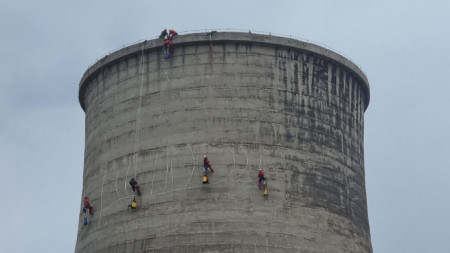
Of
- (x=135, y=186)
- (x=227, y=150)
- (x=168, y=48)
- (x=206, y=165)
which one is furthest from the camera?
(x=168, y=48)

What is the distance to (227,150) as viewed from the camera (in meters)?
29.4

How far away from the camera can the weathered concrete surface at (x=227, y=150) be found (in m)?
28.8

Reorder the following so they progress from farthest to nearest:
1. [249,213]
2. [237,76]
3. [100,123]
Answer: [100,123]
[237,76]
[249,213]

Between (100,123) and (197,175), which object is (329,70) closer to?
(197,175)

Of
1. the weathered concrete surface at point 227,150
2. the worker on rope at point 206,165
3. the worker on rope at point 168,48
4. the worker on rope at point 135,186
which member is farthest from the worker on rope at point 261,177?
the worker on rope at point 168,48

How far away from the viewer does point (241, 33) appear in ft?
102

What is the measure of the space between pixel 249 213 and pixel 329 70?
7.02m

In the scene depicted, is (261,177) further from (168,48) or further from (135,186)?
(168,48)

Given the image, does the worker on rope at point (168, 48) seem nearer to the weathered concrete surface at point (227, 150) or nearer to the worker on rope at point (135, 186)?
the weathered concrete surface at point (227, 150)

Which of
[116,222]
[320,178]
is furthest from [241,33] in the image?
[116,222]

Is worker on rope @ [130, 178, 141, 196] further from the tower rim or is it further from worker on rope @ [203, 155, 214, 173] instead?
the tower rim

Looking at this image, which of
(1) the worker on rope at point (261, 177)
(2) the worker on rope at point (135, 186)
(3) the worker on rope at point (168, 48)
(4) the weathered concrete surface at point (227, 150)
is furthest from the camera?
(3) the worker on rope at point (168, 48)

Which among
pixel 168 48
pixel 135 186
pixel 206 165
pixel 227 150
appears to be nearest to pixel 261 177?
pixel 227 150

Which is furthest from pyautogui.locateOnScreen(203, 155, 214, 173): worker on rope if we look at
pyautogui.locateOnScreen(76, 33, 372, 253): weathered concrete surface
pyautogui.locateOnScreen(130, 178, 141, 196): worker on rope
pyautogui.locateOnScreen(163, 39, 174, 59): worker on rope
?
pyautogui.locateOnScreen(163, 39, 174, 59): worker on rope
